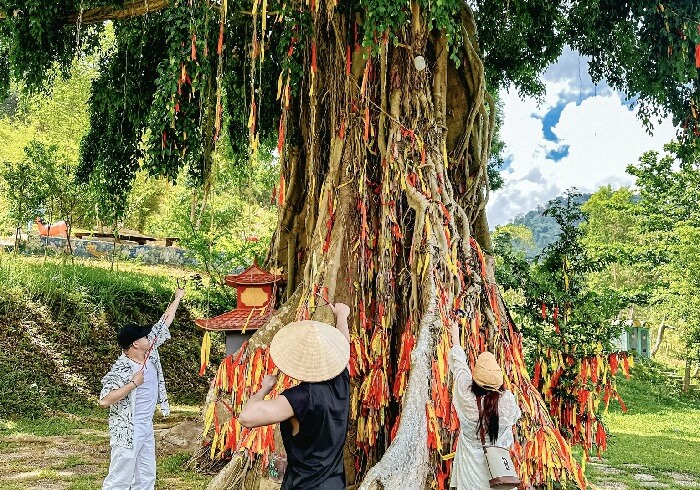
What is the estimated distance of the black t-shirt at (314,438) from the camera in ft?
6.97

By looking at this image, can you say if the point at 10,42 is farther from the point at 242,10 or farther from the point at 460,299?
the point at 460,299

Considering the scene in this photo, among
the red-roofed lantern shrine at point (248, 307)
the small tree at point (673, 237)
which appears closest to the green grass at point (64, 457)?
the red-roofed lantern shrine at point (248, 307)

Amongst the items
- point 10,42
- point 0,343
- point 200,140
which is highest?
point 10,42

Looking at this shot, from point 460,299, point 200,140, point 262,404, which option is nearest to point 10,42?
point 200,140

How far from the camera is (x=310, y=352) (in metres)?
2.24

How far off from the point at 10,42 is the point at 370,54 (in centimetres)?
294

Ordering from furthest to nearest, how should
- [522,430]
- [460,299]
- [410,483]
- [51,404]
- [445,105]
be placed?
[51,404]
[445,105]
[460,299]
[522,430]
[410,483]

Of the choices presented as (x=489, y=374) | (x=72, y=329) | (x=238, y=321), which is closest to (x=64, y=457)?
(x=238, y=321)

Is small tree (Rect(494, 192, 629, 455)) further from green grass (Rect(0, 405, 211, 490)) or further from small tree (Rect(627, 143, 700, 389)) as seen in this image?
small tree (Rect(627, 143, 700, 389))

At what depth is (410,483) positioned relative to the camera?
9.59 feet

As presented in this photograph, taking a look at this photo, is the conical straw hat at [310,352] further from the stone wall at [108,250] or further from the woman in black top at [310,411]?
the stone wall at [108,250]

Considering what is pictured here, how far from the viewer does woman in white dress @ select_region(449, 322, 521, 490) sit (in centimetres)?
278

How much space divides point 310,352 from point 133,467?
1.74 meters

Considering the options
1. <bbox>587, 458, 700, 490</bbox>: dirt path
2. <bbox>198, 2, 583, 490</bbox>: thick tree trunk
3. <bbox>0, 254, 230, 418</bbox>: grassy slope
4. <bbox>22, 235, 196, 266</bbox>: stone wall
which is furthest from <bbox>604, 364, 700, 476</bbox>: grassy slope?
<bbox>22, 235, 196, 266</bbox>: stone wall
